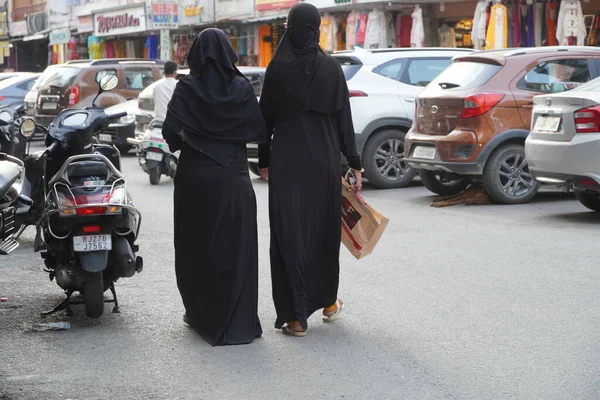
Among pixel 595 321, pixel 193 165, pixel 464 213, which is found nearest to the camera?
pixel 193 165

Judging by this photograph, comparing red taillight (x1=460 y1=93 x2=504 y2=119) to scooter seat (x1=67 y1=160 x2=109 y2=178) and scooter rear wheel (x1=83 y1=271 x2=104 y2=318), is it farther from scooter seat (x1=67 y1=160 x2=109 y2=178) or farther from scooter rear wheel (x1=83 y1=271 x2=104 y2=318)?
scooter rear wheel (x1=83 y1=271 x2=104 y2=318)

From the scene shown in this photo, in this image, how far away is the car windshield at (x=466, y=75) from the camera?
12742mm

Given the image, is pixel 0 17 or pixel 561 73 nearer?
pixel 561 73

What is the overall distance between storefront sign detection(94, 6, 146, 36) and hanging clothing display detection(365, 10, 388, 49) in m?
13.1

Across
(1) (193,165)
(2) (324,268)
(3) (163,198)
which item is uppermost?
(1) (193,165)

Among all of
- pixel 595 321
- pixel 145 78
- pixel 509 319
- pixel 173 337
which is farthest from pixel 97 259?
pixel 145 78

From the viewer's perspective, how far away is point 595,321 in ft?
22.5

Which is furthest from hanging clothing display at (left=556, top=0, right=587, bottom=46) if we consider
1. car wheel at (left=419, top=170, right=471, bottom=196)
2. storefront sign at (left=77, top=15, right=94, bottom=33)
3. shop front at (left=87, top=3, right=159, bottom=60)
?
storefront sign at (left=77, top=15, right=94, bottom=33)

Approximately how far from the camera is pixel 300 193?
6.56 meters

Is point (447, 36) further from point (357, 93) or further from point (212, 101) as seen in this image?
point (212, 101)

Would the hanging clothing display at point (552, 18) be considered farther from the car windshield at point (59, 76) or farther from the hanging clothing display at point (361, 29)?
the car windshield at point (59, 76)

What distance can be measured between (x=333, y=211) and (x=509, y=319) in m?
1.31

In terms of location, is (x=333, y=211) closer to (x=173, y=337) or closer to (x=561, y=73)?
(x=173, y=337)

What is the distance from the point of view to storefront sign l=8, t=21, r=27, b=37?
168 ft
